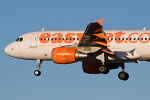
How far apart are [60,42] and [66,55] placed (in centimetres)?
404

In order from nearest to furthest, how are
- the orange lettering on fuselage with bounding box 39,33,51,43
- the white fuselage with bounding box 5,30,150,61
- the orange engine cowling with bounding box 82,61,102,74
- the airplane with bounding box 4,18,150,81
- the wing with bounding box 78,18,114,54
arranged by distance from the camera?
the wing with bounding box 78,18,114,54
the airplane with bounding box 4,18,150,81
the white fuselage with bounding box 5,30,150,61
the orange lettering on fuselage with bounding box 39,33,51,43
the orange engine cowling with bounding box 82,61,102,74

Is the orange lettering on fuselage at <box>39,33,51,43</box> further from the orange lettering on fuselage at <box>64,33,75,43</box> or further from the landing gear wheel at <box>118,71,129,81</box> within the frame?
the landing gear wheel at <box>118,71,129,81</box>

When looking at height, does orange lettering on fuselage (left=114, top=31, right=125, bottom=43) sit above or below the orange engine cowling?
above

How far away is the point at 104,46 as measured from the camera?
33469 mm

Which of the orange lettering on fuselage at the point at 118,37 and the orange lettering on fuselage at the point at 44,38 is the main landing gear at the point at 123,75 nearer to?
the orange lettering on fuselage at the point at 118,37

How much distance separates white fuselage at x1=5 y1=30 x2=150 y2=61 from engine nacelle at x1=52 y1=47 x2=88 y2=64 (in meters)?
3.23

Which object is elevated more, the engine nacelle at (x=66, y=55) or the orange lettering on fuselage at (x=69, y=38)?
the orange lettering on fuselage at (x=69, y=38)

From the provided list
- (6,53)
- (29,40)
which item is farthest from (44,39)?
(6,53)

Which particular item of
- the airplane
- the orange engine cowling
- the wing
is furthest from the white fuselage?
the orange engine cowling

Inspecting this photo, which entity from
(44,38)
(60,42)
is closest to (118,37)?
(60,42)

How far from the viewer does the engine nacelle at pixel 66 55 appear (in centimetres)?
3297

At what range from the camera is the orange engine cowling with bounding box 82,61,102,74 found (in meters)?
38.2

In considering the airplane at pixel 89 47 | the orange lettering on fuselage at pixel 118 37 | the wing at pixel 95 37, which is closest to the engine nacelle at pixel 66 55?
the airplane at pixel 89 47

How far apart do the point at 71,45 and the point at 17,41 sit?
7.12 metres
